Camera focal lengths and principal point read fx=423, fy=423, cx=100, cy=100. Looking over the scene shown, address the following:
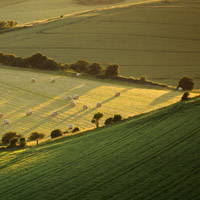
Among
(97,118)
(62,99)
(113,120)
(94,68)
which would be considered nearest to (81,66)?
(94,68)

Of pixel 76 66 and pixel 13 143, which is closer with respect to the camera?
pixel 13 143

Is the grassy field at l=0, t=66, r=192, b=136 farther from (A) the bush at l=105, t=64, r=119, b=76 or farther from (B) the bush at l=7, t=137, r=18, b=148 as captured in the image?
(B) the bush at l=7, t=137, r=18, b=148

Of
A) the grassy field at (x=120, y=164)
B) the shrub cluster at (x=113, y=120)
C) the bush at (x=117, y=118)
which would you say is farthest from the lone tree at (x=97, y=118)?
the grassy field at (x=120, y=164)

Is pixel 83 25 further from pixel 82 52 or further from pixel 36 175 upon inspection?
pixel 36 175

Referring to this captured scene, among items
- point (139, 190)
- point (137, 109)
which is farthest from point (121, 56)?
point (139, 190)

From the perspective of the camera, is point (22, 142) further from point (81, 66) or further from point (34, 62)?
point (34, 62)

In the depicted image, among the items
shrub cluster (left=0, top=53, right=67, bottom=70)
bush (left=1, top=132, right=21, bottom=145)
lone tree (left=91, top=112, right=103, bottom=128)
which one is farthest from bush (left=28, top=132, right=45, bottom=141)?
shrub cluster (left=0, top=53, right=67, bottom=70)
